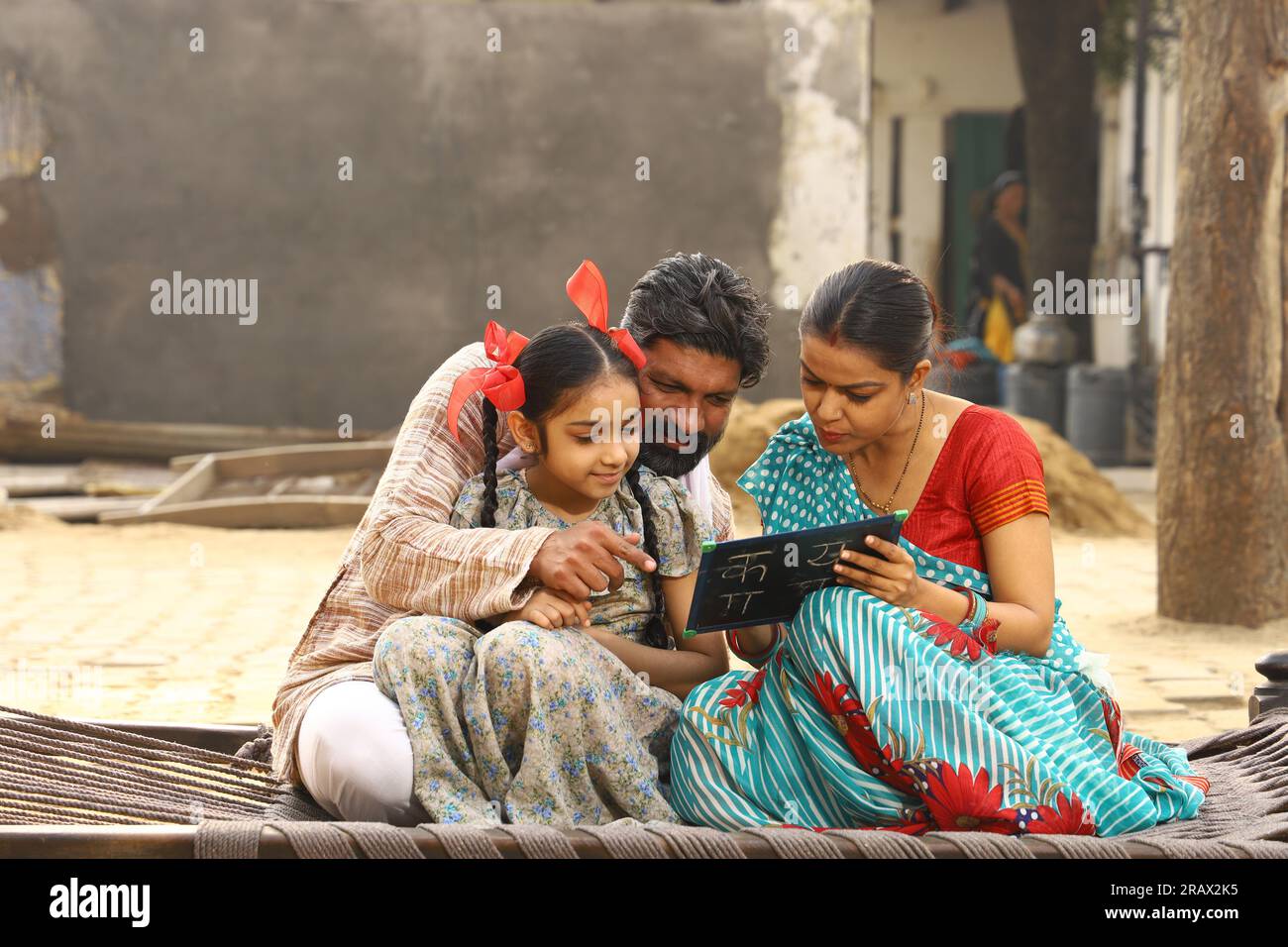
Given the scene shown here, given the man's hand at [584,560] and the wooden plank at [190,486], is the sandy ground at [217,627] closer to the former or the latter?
the wooden plank at [190,486]

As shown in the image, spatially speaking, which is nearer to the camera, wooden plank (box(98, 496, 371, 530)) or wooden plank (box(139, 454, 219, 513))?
wooden plank (box(98, 496, 371, 530))

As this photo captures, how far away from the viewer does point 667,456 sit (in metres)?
3.02

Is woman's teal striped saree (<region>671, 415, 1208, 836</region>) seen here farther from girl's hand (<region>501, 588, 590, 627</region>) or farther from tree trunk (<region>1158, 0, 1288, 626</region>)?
tree trunk (<region>1158, 0, 1288, 626</region>)

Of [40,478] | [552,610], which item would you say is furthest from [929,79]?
[552,610]

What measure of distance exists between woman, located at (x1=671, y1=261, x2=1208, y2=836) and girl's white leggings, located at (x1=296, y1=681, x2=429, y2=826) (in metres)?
0.50

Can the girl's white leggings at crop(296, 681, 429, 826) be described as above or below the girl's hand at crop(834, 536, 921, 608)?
below

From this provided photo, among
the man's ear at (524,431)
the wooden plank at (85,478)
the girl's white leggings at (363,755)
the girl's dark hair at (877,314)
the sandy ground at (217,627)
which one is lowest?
the sandy ground at (217,627)

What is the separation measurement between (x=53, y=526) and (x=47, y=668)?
153 inches

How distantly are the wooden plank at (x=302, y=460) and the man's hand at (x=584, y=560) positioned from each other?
7.81 metres

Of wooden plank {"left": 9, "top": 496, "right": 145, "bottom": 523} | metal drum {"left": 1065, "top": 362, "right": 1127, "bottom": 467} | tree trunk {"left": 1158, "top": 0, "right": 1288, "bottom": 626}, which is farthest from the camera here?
metal drum {"left": 1065, "top": 362, "right": 1127, "bottom": 467}

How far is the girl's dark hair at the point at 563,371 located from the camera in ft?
8.93

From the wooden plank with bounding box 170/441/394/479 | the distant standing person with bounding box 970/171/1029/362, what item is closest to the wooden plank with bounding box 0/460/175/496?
the wooden plank with bounding box 170/441/394/479

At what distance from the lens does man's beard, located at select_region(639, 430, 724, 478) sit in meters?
3.02

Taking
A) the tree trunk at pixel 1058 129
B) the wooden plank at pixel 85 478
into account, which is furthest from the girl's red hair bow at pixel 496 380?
the tree trunk at pixel 1058 129
